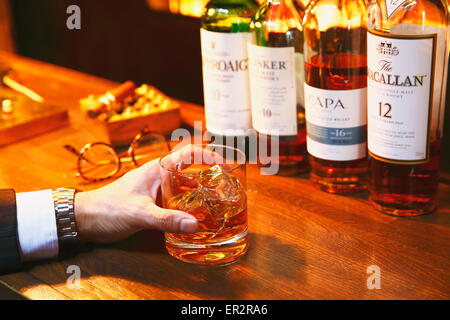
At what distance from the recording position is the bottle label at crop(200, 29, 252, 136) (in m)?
1.27

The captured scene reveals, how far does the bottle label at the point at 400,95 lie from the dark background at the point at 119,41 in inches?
64.7

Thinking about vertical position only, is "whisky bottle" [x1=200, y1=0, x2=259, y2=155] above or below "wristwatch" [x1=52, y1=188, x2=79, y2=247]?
above

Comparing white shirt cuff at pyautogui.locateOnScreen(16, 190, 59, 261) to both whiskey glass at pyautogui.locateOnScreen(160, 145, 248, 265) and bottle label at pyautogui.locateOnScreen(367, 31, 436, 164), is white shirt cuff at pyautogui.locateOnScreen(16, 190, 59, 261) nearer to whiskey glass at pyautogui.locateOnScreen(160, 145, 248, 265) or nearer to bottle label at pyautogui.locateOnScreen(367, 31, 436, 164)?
whiskey glass at pyautogui.locateOnScreen(160, 145, 248, 265)

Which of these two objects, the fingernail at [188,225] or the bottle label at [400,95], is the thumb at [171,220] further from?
the bottle label at [400,95]

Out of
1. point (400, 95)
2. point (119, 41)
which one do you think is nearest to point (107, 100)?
point (400, 95)

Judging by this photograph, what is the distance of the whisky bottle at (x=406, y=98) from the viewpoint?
39.5 inches

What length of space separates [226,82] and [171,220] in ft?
1.43

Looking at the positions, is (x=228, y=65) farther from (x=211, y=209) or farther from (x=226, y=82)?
(x=211, y=209)

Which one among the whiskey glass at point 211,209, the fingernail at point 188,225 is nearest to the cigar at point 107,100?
the whiskey glass at point 211,209

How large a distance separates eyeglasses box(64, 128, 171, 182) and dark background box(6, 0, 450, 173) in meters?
1.22

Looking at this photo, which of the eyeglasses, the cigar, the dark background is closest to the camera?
the eyeglasses

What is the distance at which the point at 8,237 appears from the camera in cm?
102

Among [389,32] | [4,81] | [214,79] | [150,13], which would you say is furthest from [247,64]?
[150,13]

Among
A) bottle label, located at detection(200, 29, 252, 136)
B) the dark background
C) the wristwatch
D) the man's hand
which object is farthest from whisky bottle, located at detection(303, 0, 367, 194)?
the dark background
